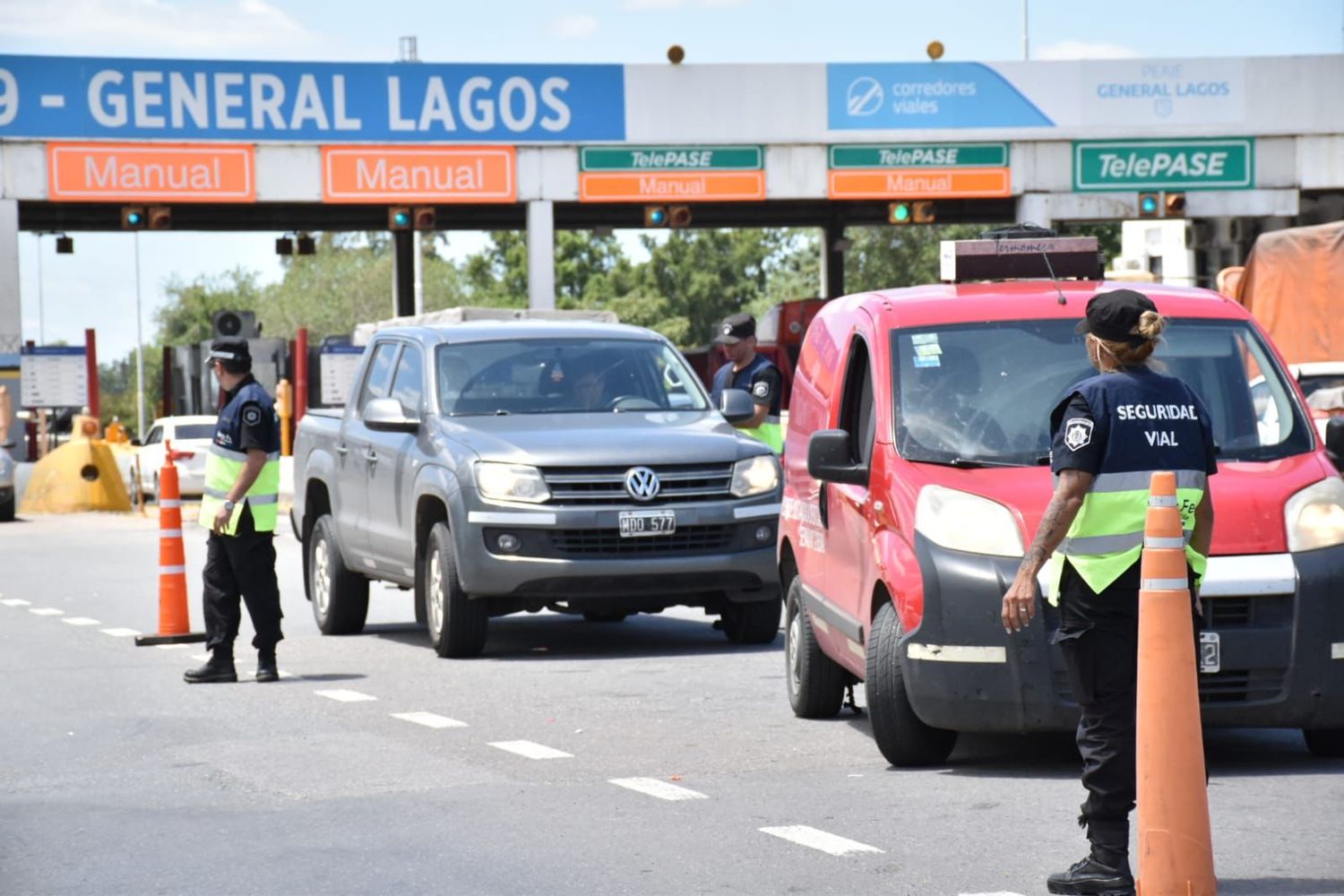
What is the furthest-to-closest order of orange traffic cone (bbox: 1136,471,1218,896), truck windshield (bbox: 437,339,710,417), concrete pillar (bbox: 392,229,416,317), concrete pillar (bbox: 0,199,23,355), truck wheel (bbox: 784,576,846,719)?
concrete pillar (bbox: 392,229,416,317) → concrete pillar (bbox: 0,199,23,355) → truck windshield (bbox: 437,339,710,417) → truck wheel (bbox: 784,576,846,719) → orange traffic cone (bbox: 1136,471,1218,896)

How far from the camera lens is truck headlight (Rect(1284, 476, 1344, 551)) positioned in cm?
854

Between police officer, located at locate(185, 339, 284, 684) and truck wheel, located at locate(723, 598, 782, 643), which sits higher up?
police officer, located at locate(185, 339, 284, 684)

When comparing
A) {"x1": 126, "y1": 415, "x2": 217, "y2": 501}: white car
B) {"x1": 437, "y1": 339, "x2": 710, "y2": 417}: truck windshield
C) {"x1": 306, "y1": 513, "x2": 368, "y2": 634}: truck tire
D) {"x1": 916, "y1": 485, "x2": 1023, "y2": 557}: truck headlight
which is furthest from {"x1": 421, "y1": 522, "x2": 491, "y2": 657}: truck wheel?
{"x1": 126, "y1": 415, "x2": 217, "y2": 501}: white car

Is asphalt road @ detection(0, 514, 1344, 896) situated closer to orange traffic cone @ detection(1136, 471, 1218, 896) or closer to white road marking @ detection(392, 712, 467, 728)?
white road marking @ detection(392, 712, 467, 728)

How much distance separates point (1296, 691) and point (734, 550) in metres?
5.40

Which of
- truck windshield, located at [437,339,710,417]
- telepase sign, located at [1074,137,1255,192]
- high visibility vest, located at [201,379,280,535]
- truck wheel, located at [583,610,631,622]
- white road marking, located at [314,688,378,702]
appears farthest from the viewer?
telepase sign, located at [1074,137,1255,192]

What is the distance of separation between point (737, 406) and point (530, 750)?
4.60 meters

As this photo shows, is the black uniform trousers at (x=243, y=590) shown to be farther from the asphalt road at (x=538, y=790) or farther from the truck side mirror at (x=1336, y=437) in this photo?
the truck side mirror at (x=1336, y=437)

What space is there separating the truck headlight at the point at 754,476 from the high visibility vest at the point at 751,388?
583mm

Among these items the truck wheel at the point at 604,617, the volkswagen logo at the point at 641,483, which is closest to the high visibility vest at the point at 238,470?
the volkswagen logo at the point at 641,483

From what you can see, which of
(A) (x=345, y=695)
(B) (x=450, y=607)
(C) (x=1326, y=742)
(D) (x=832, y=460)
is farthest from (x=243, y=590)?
(C) (x=1326, y=742)

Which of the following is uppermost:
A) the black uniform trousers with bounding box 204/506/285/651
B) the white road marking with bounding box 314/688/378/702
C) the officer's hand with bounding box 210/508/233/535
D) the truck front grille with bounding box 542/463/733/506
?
the truck front grille with bounding box 542/463/733/506

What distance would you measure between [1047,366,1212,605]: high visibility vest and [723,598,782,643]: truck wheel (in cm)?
750

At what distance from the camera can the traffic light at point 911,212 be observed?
3812cm
